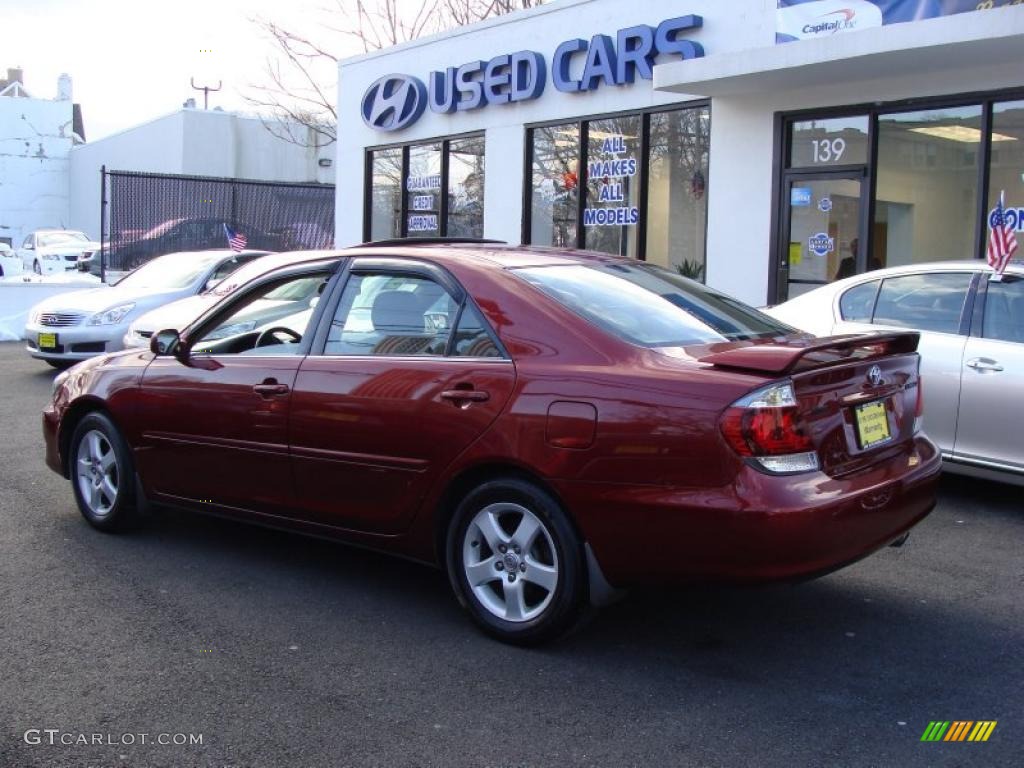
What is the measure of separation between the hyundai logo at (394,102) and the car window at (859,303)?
1068 cm

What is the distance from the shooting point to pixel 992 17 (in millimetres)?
8984

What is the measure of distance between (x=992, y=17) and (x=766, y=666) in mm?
6932

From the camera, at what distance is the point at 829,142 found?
11633 millimetres

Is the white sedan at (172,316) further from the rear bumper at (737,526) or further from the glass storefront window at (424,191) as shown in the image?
the rear bumper at (737,526)

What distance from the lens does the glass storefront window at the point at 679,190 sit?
12.9m

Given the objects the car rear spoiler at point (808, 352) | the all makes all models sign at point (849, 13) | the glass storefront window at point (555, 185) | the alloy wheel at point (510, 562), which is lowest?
the alloy wheel at point (510, 562)

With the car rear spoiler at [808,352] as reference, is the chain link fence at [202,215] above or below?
above

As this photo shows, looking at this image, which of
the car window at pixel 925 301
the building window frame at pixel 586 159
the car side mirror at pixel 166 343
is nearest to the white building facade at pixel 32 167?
the building window frame at pixel 586 159

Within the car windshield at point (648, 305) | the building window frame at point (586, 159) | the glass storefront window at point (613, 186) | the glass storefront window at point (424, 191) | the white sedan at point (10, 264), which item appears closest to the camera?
the car windshield at point (648, 305)

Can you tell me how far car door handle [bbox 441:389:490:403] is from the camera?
4.36 m

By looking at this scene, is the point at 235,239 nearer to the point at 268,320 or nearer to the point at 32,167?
the point at 268,320

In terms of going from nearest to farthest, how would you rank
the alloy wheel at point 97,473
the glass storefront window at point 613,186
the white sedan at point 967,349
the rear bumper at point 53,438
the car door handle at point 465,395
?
the car door handle at point 465,395 < the alloy wheel at point 97,473 < the rear bumper at point 53,438 < the white sedan at point 967,349 < the glass storefront window at point 613,186

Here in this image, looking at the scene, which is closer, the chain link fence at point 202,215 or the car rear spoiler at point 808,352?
the car rear spoiler at point 808,352

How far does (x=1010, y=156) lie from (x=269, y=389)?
8.14 metres
